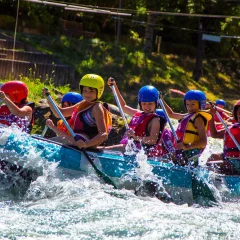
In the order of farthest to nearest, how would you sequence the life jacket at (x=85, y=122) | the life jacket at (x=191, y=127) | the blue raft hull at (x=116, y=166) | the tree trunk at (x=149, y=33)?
the tree trunk at (x=149, y=33), the life jacket at (x=191, y=127), the life jacket at (x=85, y=122), the blue raft hull at (x=116, y=166)

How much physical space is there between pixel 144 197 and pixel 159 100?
1502 mm

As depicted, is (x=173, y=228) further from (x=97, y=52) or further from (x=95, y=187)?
(x=97, y=52)

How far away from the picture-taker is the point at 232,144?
9016 mm

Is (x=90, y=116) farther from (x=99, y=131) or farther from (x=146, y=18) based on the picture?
(x=146, y=18)

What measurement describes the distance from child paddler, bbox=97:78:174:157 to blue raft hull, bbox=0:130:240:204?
0.31m

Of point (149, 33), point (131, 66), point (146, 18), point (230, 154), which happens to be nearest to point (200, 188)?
point (230, 154)

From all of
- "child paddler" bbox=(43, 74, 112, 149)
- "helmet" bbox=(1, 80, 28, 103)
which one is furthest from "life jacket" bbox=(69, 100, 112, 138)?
"helmet" bbox=(1, 80, 28, 103)

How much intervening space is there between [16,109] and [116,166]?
1399 mm

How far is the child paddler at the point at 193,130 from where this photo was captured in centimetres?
860

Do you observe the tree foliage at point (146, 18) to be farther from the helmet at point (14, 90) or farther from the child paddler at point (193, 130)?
the helmet at point (14, 90)

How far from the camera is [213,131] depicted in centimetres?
924

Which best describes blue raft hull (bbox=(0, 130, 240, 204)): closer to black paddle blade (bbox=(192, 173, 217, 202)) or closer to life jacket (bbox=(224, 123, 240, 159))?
black paddle blade (bbox=(192, 173, 217, 202))

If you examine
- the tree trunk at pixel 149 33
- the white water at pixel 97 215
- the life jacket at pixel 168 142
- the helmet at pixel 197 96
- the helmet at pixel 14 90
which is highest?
the tree trunk at pixel 149 33

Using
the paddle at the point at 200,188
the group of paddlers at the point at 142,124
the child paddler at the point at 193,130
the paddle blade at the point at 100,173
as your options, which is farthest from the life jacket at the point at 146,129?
the paddle blade at the point at 100,173
